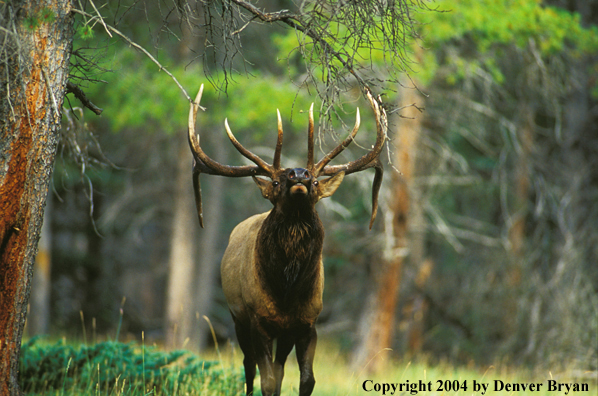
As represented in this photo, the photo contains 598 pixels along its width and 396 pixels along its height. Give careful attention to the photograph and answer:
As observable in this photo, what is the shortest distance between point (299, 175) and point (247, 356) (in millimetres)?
2039

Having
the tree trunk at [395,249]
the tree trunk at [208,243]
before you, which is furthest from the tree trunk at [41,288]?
the tree trunk at [395,249]

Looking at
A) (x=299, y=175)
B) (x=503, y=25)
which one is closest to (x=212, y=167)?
(x=299, y=175)

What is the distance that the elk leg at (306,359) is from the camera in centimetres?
470

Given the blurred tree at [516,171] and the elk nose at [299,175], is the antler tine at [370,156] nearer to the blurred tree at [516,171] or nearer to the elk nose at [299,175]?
the elk nose at [299,175]

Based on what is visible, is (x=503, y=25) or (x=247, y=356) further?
(x=503, y=25)

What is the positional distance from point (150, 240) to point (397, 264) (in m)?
13.8

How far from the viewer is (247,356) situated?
548 centimetres

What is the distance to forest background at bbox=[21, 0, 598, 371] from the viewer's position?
9852 millimetres

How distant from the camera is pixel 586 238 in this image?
35.7 feet

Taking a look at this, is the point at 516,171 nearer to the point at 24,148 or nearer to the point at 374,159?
the point at 374,159

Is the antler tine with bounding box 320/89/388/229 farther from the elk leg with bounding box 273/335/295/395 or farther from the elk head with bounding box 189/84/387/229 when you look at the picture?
the elk leg with bounding box 273/335/295/395

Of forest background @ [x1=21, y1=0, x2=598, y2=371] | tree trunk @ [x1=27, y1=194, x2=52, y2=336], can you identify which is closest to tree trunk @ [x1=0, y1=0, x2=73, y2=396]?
forest background @ [x1=21, y1=0, x2=598, y2=371]

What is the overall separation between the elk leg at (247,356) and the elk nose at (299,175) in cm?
182

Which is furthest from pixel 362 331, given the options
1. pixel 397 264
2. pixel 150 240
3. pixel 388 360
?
pixel 150 240
